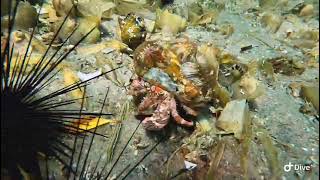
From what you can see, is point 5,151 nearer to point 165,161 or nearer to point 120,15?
point 165,161

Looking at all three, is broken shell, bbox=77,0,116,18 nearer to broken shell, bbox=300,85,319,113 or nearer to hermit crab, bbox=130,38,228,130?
hermit crab, bbox=130,38,228,130

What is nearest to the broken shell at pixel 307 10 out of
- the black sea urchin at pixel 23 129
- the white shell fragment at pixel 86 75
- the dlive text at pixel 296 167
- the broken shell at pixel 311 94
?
the broken shell at pixel 311 94

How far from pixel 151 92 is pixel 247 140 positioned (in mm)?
937

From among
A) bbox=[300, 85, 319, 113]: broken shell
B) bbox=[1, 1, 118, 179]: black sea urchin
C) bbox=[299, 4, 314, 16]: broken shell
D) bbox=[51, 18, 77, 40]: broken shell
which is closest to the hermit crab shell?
bbox=[51, 18, 77, 40]: broken shell

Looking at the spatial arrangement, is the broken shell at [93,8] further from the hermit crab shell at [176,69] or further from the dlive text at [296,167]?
the dlive text at [296,167]

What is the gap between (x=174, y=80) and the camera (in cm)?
335

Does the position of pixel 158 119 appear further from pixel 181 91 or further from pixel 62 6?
pixel 62 6

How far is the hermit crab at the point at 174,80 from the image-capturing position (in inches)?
126

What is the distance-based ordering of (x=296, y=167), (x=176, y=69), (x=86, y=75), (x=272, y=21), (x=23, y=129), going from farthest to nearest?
(x=272, y=21)
(x=86, y=75)
(x=176, y=69)
(x=296, y=167)
(x=23, y=129)

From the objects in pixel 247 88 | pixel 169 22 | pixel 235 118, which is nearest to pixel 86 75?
pixel 169 22

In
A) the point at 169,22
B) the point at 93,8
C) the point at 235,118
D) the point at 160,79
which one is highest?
the point at 93,8

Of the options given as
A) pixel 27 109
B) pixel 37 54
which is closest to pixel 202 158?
pixel 27 109

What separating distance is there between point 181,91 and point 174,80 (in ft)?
0.48

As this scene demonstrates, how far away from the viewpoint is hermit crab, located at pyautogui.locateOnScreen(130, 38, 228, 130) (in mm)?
3193
